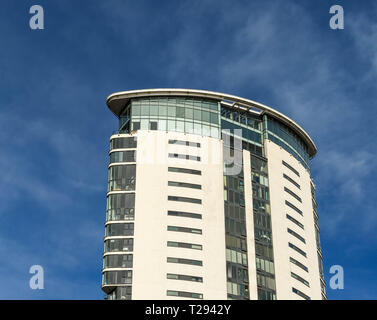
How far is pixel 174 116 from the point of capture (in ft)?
443

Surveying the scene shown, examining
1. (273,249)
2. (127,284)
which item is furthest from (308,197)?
(127,284)

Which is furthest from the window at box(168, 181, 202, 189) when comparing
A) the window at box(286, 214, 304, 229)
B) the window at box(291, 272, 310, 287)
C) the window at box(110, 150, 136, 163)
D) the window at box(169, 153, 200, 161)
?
the window at box(291, 272, 310, 287)

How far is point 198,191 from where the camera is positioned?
415ft

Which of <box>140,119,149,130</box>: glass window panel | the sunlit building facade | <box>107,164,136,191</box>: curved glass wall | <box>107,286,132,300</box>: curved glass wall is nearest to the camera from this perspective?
<box>107,286,132,300</box>: curved glass wall

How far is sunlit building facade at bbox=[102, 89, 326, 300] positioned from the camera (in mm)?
118062

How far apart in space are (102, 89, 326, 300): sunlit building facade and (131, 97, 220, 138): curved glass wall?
0.21 m

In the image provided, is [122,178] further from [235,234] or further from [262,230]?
[262,230]

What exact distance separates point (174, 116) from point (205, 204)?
69.8 feet

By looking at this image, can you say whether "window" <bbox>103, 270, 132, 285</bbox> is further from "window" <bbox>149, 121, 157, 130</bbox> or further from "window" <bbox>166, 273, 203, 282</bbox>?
"window" <bbox>149, 121, 157, 130</bbox>

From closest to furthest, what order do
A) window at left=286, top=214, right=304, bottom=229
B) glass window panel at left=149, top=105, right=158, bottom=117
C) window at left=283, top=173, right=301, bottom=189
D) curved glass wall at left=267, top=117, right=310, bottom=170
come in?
glass window panel at left=149, top=105, right=158, bottom=117, window at left=286, top=214, right=304, bottom=229, window at left=283, top=173, right=301, bottom=189, curved glass wall at left=267, top=117, right=310, bottom=170

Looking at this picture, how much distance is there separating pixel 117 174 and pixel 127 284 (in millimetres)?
22810

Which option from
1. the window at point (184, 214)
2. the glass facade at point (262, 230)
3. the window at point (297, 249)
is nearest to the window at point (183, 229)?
the window at point (184, 214)

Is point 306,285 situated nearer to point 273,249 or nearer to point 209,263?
point 273,249
